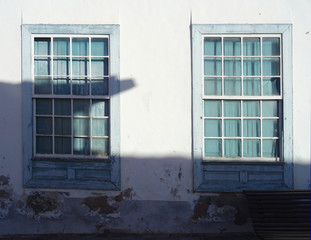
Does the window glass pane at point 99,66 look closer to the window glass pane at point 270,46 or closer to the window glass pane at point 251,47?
the window glass pane at point 251,47

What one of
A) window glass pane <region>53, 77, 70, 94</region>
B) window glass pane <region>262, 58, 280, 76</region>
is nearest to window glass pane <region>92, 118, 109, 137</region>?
window glass pane <region>53, 77, 70, 94</region>

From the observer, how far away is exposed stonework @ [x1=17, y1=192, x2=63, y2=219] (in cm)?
654

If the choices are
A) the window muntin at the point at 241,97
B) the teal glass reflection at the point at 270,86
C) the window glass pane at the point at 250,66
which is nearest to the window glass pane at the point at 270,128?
the window muntin at the point at 241,97

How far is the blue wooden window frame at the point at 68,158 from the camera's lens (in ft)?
21.2

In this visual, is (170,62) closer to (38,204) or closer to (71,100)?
(71,100)

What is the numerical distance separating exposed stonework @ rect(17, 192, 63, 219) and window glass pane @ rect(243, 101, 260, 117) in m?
2.85

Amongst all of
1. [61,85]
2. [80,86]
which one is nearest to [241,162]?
[80,86]

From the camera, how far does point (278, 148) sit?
650cm

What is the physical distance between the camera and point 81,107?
21.6 feet

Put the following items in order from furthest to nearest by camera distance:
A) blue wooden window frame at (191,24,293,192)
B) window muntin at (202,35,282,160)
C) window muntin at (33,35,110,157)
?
window muntin at (33,35,110,157), window muntin at (202,35,282,160), blue wooden window frame at (191,24,293,192)

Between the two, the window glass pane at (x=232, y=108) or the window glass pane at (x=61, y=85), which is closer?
the window glass pane at (x=232, y=108)

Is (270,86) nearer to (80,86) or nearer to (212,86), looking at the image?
(212,86)

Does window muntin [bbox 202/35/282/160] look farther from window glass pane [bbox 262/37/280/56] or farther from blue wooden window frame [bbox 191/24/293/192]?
blue wooden window frame [bbox 191/24/293/192]

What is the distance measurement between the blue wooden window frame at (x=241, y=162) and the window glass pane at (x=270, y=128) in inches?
5.0
